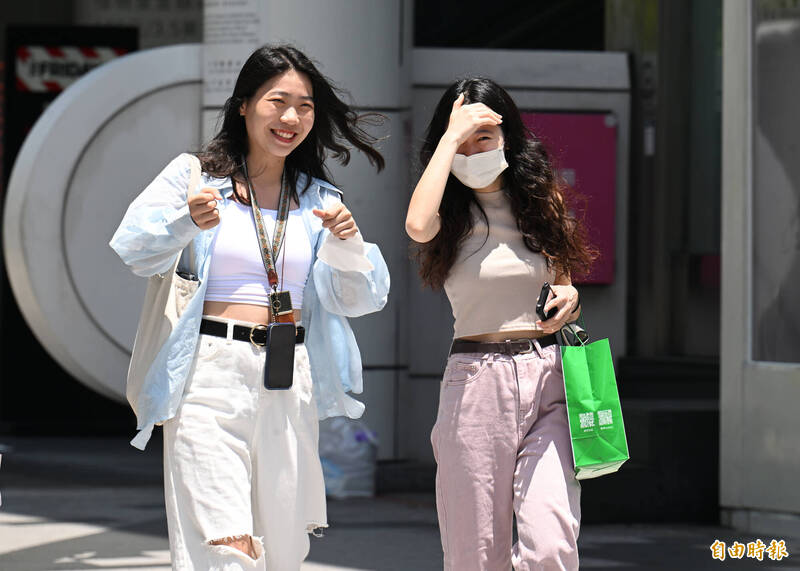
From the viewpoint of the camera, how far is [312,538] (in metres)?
7.48

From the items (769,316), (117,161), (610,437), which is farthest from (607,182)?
(610,437)

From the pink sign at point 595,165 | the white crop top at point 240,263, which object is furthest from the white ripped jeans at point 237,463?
the pink sign at point 595,165

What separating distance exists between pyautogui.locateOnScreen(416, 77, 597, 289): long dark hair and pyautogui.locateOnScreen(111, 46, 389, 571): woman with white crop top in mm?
211

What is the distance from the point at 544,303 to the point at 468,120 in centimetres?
54

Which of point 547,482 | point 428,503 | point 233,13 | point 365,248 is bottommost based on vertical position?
point 428,503

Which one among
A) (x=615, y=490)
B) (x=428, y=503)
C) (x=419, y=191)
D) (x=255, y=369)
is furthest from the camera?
(x=428, y=503)

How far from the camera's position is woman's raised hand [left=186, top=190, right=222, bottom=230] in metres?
3.69

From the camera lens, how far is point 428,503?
342 inches

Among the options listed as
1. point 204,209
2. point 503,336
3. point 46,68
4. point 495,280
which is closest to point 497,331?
point 503,336

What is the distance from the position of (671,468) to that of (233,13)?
371 centimetres

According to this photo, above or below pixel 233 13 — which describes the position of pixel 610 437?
below

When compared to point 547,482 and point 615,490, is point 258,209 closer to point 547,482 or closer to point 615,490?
point 547,482

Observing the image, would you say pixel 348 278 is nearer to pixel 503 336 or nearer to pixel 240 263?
pixel 240 263

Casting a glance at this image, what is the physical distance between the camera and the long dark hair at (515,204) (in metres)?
4.22
